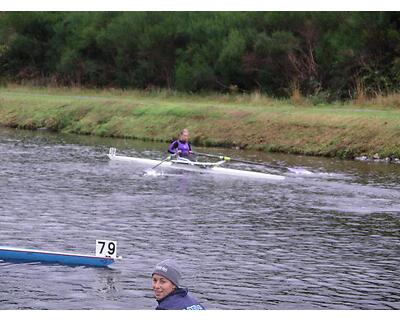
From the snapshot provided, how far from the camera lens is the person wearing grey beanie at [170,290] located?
11.0 m

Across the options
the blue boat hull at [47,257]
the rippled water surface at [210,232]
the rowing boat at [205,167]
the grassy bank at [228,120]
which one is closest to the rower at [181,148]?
the rowing boat at [205,167]

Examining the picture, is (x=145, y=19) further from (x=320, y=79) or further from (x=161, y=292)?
(x=161, y=292)

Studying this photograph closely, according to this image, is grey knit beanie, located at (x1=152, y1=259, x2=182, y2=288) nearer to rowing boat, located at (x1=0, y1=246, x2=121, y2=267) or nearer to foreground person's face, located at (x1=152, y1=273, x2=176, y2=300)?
foreground person's face, located at (x1=152, y1=273, x2=176, y2=300)

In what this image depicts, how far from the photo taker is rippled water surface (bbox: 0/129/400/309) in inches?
666

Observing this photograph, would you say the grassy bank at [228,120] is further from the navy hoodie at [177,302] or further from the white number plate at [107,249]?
the navy hoodie at [177,302]

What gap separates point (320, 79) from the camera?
5884 cm

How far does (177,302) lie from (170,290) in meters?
0.20

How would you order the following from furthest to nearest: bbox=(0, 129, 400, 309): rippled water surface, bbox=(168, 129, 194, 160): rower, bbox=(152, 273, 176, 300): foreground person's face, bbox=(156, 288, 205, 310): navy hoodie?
bbox=(168, 129, 194, 160): rower < bbox=(0, 129, 400, 309): rippled water surface < bbox=(152, 273, 176, 300): foreground person's face < bbox=(156, 288, 205, 310): navy hoodie

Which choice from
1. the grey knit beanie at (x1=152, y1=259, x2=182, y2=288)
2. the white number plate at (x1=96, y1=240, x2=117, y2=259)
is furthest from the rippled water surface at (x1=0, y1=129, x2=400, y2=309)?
the grey knit beanie at (x1=152, y1=259, x2=182, y2=288)

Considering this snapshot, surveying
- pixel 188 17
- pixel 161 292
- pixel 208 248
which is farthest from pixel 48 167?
pixel 188 17

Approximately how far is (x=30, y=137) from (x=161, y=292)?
1605 inches

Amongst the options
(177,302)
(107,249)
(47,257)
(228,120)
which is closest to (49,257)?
(47,257)

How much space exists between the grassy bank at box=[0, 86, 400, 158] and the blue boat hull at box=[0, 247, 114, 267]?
2493 cm

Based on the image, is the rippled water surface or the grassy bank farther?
the grassy bank
